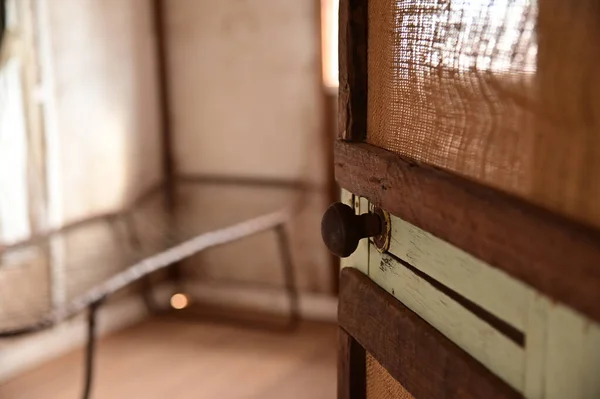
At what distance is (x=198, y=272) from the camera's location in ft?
10.5

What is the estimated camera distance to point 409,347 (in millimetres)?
676

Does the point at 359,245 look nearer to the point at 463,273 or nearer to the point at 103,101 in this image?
the point at 463,273

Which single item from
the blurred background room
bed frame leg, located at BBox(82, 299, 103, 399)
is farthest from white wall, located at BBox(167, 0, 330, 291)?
bed frame leg, located at BBox(82, 299, 103, 399)

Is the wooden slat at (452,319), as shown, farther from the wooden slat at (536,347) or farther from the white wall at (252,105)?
the white wall at (252,105)

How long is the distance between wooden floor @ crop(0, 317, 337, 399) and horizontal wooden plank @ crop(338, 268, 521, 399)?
1.51 metres

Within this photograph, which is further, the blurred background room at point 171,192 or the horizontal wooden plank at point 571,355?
the blurred background room at point 171,192

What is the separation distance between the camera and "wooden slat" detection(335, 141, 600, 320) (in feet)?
1.34

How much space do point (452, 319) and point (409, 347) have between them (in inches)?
2.9

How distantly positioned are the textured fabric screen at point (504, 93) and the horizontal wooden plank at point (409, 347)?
164 millimetres

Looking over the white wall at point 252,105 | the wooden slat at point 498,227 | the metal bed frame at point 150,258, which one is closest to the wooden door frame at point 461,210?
the wooden slat at point 498,227

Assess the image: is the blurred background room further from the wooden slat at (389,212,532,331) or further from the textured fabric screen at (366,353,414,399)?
the wooden slat at (389,212,532,331)

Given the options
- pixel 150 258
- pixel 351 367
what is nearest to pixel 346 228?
pixel 351 367

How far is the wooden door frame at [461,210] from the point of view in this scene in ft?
1.36

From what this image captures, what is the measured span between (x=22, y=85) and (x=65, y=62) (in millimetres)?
242
